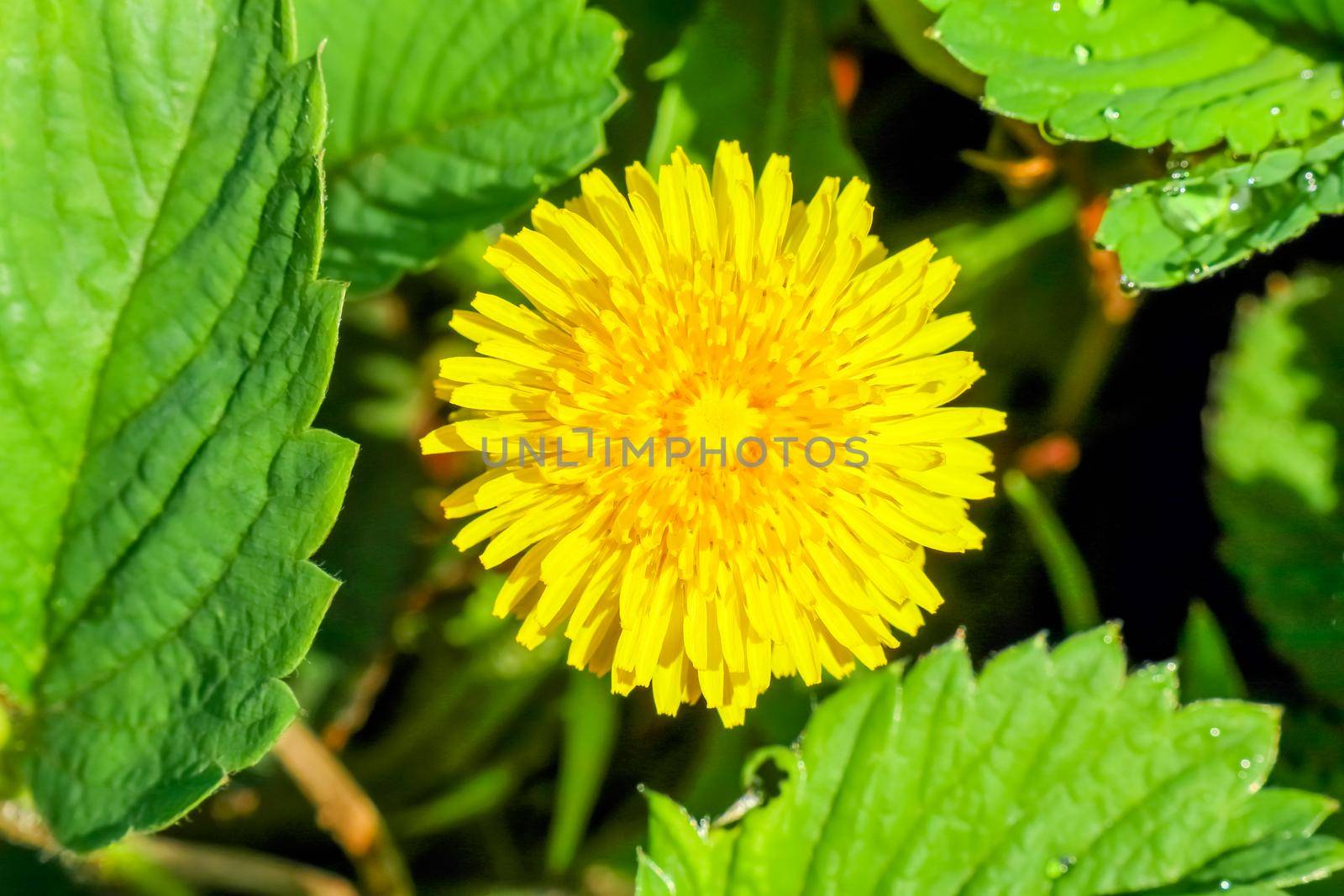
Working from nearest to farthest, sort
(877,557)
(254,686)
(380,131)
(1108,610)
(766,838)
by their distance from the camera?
(254,686), (877,557), (766,838), (380,131), (1108,610)

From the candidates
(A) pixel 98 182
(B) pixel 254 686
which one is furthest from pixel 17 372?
(B) pixel 254 686

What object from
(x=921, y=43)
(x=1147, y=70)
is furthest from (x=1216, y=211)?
(x=921, y=43)

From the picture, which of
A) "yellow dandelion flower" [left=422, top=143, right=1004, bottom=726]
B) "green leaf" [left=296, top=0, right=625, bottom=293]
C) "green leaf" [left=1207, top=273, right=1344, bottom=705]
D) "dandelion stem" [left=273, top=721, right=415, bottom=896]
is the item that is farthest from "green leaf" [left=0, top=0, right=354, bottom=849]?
"green leaf" [left=1207, top=273, right=1344, bottom=705]

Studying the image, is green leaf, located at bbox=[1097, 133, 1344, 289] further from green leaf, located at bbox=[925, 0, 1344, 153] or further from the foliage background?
the foliage background

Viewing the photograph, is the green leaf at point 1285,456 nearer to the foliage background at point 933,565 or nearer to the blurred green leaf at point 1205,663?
the foliage background at point 933,565

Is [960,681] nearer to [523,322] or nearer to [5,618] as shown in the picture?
[523,322]

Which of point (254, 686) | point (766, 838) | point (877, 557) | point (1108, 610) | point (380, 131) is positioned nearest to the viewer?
point (254, 686)
